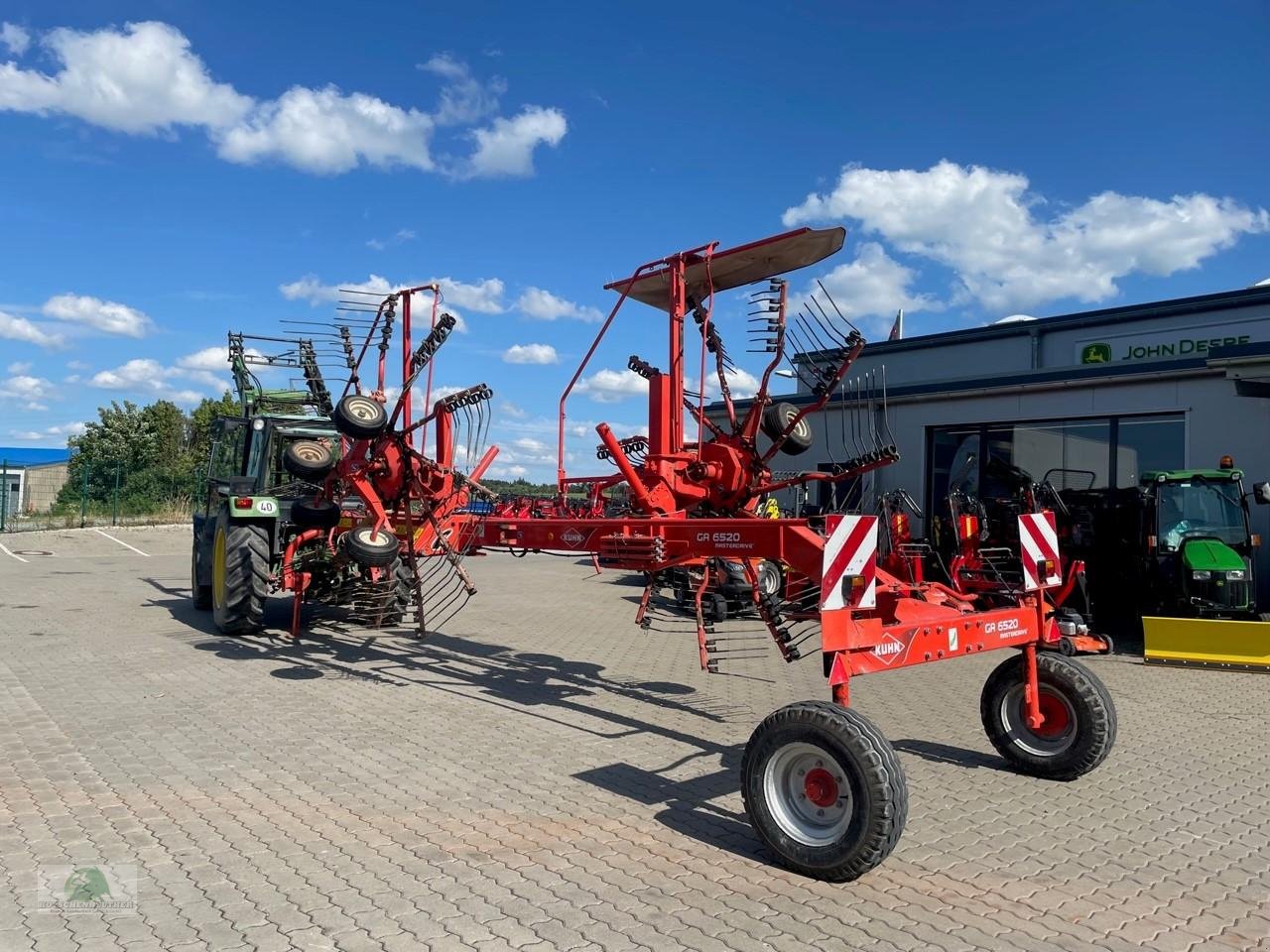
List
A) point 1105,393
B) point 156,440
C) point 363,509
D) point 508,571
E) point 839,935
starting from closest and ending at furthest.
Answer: point 839,935 < point 363,509 < point 1105,393 < point 508,571 < point 156,440

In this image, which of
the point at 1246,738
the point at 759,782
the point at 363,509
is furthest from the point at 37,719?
the point at 1246,738

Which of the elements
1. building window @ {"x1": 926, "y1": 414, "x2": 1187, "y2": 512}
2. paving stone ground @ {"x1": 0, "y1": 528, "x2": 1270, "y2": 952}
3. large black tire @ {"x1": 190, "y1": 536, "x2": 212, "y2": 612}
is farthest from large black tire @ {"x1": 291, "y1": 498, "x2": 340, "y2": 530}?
building window @ {"x1": 926, "y1": 414, "x2": 1187, "y2": 512}

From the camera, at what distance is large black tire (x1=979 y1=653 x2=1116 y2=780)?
5520 mm

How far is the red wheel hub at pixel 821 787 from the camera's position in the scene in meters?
4.27

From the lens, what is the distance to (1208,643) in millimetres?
9938

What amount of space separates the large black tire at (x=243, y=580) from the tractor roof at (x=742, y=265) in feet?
17.1

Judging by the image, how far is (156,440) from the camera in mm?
36438

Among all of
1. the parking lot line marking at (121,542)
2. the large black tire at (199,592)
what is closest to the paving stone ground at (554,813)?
the large black tire at (199,592)

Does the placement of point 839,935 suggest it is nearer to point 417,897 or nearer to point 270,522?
point 417,897

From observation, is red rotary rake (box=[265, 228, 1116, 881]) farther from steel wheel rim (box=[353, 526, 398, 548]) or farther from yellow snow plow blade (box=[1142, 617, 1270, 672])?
yellow snow plow blade (box=[1142, 617, 1270, 672])

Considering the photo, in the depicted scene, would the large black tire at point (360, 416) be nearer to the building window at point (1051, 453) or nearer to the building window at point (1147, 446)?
the building window at point (1051, 453)

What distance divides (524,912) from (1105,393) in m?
13.2

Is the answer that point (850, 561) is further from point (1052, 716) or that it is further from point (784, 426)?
point (784, 426)

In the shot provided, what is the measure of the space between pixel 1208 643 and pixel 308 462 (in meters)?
9.29
